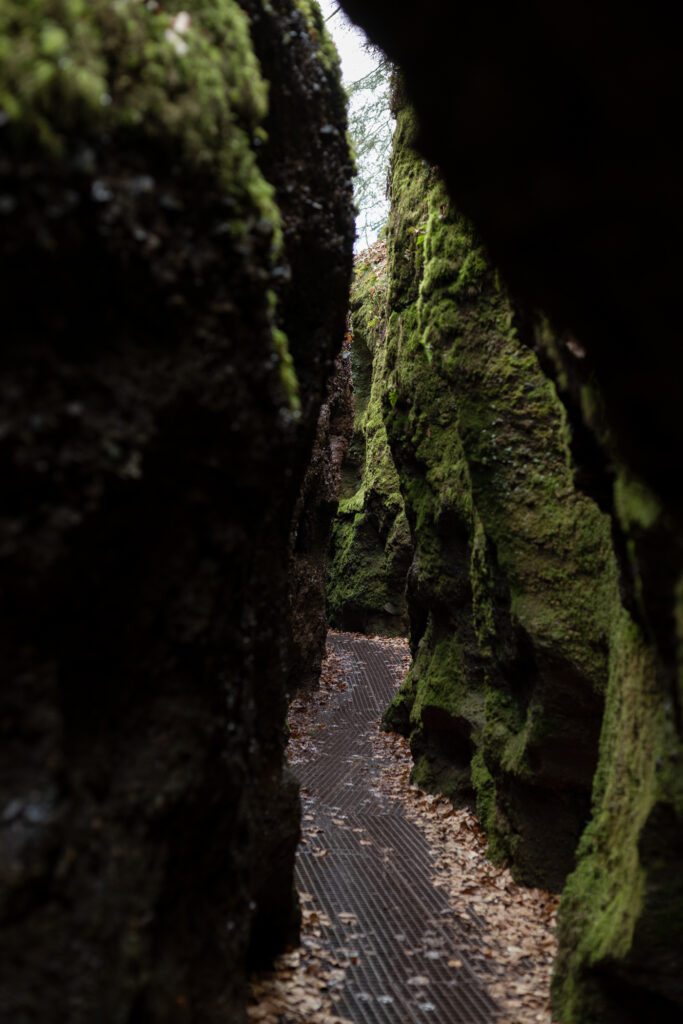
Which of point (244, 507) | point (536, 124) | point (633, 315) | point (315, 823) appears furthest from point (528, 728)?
point (536, 124)

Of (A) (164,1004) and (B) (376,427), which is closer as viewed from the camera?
(A) (164,1004)

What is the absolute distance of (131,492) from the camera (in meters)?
2.75

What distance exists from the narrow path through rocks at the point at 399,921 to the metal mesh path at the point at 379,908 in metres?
0.01

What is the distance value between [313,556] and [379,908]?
30.2ft

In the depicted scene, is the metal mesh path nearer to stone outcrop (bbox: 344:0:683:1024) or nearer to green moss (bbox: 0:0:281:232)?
stone outcrop (bbox: 344:0:683:1024)

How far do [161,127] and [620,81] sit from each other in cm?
155

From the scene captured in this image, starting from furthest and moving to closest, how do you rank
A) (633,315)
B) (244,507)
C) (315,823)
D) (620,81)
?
1. (315,823)
2. (244,507)
3. (633,315)
4. (620,81)

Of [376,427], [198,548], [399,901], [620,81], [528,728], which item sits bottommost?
[399,901]

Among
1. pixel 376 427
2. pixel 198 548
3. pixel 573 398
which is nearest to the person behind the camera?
pixel 198 548

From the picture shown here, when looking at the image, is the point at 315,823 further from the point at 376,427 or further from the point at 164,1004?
the point at 376,427

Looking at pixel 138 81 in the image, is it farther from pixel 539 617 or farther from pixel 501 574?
pixel 501 574

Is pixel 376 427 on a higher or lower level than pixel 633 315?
higher

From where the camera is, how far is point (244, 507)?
Answer: 355cm

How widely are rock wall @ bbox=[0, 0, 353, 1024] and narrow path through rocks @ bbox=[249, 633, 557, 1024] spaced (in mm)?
1624
